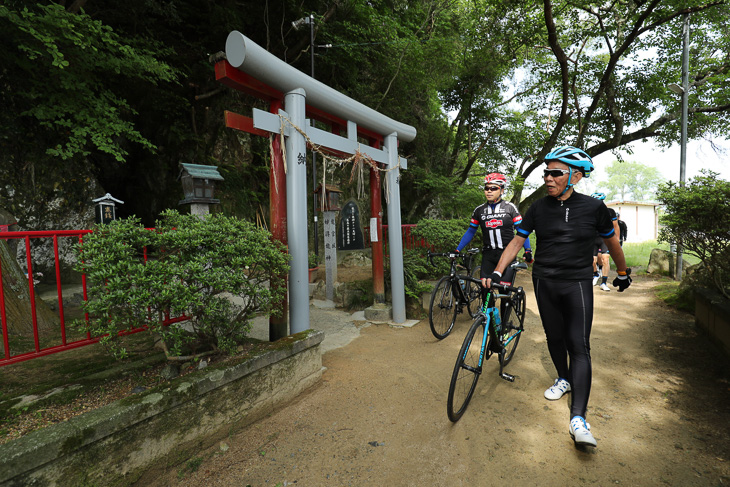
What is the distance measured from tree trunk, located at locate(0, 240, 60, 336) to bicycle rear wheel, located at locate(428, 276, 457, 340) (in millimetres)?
5051

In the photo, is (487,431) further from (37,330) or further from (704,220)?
(704,220)

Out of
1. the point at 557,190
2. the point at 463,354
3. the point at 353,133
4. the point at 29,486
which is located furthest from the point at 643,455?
the point at 353,133

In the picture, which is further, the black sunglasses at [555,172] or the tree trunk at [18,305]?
the tree trunk at [18,305]

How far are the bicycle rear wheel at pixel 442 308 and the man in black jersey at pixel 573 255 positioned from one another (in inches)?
89.5

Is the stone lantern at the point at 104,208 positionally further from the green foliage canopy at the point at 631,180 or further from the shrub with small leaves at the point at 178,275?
the green foliage canopy at the point at 631,180

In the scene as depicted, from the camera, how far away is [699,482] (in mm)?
2133

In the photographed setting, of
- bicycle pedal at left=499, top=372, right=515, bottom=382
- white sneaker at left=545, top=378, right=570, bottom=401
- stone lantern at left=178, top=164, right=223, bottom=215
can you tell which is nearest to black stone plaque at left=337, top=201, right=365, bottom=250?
stone lantern at left=178, top=164, right=223, bottom=215

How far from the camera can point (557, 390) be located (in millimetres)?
3172

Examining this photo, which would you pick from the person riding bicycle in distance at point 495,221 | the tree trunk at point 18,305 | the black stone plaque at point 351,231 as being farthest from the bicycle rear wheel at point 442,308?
the tree trunk at point 18,305

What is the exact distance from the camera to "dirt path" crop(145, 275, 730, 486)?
2.24 meters

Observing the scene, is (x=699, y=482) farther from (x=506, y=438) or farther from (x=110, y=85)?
(x=110, y=85)

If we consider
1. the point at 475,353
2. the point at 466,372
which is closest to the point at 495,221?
the point at 475,353

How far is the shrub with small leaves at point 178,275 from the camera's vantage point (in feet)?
7.66

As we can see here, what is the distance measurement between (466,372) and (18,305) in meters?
5.37
